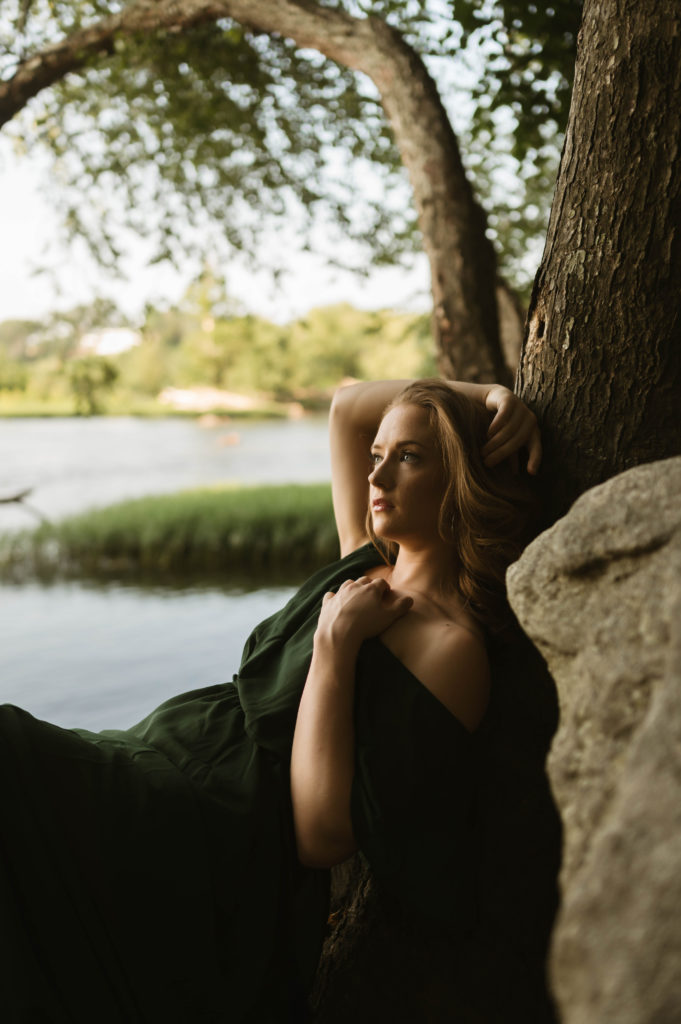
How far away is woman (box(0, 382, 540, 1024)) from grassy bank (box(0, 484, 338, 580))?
626 cm

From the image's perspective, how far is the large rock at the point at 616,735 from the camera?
2.32 ft

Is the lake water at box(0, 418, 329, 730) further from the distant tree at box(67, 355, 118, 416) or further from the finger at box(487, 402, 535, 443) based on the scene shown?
the finger at box(487, 402, 535, 443)

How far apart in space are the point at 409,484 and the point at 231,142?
11.8 feet

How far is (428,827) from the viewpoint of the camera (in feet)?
4.99

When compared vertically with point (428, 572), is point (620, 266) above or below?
above

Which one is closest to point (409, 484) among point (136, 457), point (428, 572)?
point (428, 572)

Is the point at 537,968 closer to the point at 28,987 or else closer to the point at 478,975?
the point at 478,975

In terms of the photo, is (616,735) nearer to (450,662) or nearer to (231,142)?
(450,662)

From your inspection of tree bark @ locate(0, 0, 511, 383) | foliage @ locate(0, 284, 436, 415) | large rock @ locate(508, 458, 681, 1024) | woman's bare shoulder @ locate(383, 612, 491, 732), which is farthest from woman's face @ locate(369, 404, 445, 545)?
foliage @ locate(0, 284, 436, 415)

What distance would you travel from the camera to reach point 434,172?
2.92 m

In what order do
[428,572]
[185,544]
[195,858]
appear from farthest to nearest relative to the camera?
[185,544] → [428,572] → [195,858]

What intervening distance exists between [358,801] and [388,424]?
733mm

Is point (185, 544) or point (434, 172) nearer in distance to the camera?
point (434, 172)

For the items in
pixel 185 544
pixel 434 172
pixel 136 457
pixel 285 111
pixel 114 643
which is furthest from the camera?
pixel 136 457
